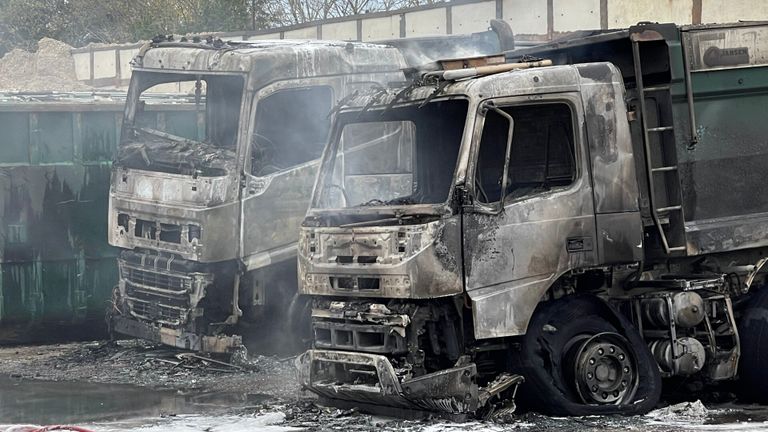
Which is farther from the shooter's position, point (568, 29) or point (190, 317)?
point (568, 29)

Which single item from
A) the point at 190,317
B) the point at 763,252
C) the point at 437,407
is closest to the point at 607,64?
the point at 763,252

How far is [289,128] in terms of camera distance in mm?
11477

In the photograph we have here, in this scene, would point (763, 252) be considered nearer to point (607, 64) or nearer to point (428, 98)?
point (607, 64)

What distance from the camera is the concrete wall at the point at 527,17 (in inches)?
629

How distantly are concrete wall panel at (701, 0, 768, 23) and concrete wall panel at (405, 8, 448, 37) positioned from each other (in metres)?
5.96

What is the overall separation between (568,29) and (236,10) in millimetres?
19834

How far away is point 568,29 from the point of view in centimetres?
1809

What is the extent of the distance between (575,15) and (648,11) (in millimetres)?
1310

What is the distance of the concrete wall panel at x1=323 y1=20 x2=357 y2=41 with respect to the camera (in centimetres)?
2397

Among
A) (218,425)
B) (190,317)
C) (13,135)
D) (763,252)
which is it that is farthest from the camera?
(13,135)

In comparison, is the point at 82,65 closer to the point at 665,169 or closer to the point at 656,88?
the point at 656,88

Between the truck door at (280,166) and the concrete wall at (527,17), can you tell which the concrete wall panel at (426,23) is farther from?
the truck door at (280,166)

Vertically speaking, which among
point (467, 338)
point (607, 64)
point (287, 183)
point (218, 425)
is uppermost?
A: point (607, 64)

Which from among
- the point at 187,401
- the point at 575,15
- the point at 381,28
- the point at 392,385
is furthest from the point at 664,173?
the point at 381,28
